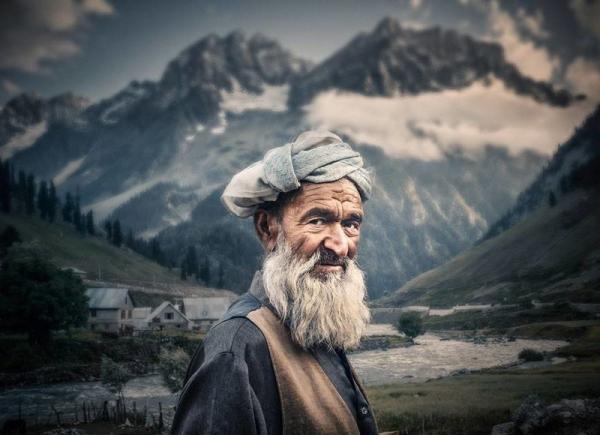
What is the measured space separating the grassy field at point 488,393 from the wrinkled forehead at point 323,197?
12321 millimetres

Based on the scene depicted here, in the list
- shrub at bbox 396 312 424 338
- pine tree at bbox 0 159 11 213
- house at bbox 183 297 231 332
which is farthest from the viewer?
pine tree at bbox 0 159 11 213

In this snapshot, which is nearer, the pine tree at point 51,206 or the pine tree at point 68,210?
the pine tree at point 51,206

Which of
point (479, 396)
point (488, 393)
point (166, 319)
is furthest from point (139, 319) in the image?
point (488, 393)

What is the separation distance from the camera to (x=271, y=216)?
9.18 ft

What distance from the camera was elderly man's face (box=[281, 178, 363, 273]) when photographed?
2.61 m

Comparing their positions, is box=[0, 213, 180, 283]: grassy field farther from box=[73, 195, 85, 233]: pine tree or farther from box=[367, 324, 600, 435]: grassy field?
box=[367, 324, 600, 435]: grassy field

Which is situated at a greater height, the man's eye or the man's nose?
the man's eye

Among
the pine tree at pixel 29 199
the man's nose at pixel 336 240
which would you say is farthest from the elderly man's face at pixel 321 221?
the pine tree at pixel 29 199

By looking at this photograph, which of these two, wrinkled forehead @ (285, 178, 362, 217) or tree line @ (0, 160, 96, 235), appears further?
tree line @ (0, 160, 96, 235)

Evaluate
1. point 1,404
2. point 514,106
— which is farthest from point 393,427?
point 514,106

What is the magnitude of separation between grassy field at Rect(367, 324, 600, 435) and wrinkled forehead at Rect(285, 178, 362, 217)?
485 inches

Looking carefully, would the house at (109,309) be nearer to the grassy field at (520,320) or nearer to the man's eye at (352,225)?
the grassy field at (520,320)

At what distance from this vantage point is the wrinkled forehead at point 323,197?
8.61ft

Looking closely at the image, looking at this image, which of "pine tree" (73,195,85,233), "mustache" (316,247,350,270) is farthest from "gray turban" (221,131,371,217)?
"pine tree" (73,195,85,233)
